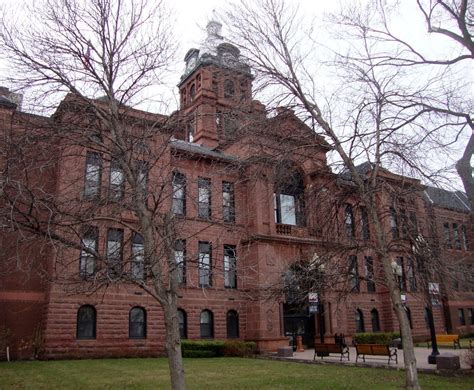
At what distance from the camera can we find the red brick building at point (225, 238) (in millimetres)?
10125

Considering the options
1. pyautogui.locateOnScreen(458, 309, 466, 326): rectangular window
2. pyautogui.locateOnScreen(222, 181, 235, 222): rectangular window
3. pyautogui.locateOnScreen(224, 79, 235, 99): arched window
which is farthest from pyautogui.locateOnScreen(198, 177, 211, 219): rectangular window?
pyautogui.locateOnScreen(458, 309, 466, 326): rectangular window

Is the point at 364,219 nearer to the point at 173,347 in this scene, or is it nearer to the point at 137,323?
the point at 173,347

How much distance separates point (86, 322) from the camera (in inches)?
987

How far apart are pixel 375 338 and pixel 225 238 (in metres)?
13.8

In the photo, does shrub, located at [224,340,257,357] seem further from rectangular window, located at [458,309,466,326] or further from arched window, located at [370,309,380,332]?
rectangular window, located at [458,309,466,326]

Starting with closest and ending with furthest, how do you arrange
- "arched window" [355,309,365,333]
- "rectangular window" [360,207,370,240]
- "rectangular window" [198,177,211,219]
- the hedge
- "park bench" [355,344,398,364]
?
"rectangular window" [198,177,211,219] → "rectangular window" [360,207,370,240] → "park bench" [355,344,398,364] → the hedge → "arched window" [355,309,365,333]

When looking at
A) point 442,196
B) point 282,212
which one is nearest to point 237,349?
point 282,212

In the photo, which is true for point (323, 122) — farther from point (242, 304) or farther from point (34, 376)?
point (242, 304)

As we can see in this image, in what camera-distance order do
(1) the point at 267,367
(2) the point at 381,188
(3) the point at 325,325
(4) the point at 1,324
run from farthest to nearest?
(3) the point at 325,325, (4) the point at 1,324, (1) the point at 267,367, (2) the point at 381,188

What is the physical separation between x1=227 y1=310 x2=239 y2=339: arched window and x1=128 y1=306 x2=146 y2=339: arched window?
19.2ft

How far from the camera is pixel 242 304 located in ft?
101

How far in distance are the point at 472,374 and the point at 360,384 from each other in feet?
15.2

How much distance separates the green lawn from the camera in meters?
14.3

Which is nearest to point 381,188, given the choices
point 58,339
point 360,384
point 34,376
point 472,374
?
point 360,384
